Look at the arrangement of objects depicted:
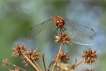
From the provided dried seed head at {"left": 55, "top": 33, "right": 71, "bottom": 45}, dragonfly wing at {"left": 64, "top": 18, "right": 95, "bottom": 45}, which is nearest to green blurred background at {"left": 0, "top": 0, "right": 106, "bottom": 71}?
dragonfly wing at {"left": 64, "top": 18, "right": 95, "bottom": 45}

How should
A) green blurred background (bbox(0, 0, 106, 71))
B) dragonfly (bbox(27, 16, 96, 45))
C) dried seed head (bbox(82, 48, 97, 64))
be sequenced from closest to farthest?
dried seed head (bbox(82, 48, 97, 64)), dragonfly (bbox(27, 16, 96, 45)), green blurred background (bbox(0, 0, 106, 71))

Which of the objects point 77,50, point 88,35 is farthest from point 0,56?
point 88,35

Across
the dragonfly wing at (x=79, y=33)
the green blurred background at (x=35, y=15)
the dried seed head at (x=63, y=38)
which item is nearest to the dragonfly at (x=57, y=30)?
the dragonfly wing at (x=79, y=33)

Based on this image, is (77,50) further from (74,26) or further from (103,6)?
(74,26)

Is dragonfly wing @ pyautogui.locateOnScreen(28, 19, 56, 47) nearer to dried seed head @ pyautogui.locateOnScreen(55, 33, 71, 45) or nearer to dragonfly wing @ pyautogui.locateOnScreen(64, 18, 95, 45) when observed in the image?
dragonfly wing @ pyautogui.locateOnScreen(64, 18, 95, 45)

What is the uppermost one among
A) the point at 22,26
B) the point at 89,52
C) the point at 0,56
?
the point at 22,26

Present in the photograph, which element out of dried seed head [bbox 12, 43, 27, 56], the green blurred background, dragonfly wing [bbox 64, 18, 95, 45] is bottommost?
dried seed head [bbox 12, 43, 27, 56]

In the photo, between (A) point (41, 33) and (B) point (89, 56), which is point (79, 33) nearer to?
(A) point (41, 33)

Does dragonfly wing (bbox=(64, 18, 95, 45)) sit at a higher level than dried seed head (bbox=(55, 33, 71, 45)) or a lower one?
higher
